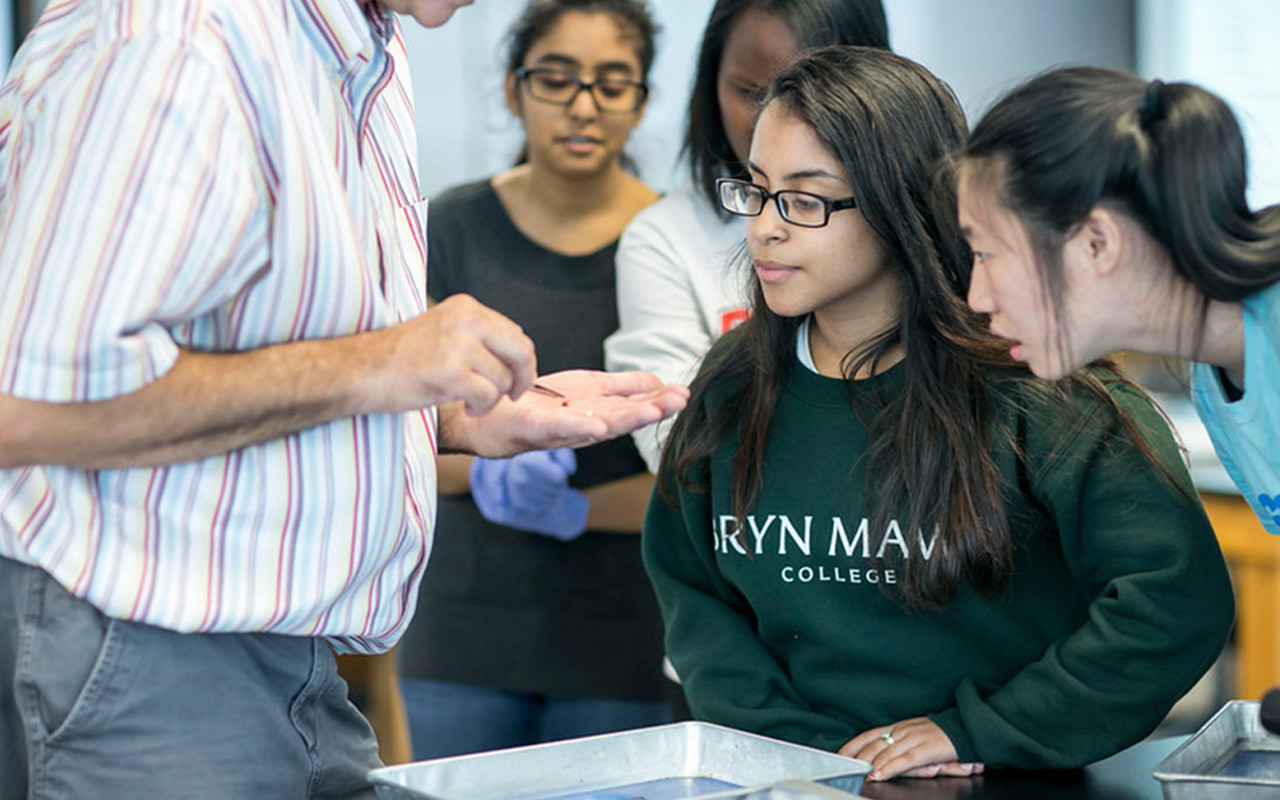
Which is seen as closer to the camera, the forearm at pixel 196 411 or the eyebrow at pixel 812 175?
the forearm at pixel 196 411

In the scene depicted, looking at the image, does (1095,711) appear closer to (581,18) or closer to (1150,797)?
(1150,797)

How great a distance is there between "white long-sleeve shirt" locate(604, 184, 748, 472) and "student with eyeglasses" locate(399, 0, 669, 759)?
0.52ft

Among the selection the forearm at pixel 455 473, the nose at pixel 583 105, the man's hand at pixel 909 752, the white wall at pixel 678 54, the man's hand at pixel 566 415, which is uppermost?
the white wall at pixel 678 54

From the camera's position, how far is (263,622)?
103 cm

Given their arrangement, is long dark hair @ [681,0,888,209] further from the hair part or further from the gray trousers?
the gray trousers

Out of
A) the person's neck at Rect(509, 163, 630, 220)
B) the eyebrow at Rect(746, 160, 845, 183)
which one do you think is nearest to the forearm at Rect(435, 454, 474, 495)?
the person's neck at Rect(509, 163, 630, 220)

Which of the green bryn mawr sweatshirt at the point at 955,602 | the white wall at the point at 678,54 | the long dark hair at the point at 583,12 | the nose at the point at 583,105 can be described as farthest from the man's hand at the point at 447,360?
the white wall at the point at 678,54

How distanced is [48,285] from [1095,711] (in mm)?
899

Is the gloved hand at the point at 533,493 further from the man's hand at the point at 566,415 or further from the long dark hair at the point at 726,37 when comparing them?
the man's hand at the point at 566,415

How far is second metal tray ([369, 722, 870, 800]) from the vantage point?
996 millimetres

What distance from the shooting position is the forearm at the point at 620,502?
1.91 metres

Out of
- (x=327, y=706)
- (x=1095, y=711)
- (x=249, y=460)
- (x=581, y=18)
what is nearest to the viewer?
(x=249, y=460)

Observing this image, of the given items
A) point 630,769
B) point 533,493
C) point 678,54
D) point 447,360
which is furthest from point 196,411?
point 678,54

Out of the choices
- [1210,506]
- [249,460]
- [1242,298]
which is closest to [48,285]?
[249,460]
